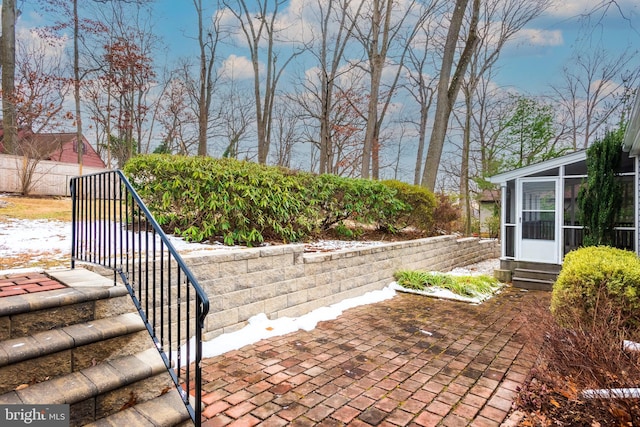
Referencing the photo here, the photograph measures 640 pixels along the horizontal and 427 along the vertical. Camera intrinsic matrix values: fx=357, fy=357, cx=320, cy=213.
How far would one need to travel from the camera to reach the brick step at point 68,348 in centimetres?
189

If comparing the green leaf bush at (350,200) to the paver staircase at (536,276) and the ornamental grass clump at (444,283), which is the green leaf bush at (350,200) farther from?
the paver staircase at (536,276)

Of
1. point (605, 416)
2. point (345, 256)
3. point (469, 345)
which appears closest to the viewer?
point (605, 416)

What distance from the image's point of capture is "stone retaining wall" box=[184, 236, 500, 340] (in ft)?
11.7

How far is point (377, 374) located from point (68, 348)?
220cm

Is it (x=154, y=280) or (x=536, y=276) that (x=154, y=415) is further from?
(x=536, y=276)

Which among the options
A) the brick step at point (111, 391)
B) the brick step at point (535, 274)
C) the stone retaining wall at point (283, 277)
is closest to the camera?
the brick step at point (111, 391)

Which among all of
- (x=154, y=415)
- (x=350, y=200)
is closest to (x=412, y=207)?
(x=350, y=200)

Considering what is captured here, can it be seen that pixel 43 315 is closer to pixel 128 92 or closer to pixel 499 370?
pixel 499 370

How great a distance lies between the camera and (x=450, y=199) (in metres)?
9.85

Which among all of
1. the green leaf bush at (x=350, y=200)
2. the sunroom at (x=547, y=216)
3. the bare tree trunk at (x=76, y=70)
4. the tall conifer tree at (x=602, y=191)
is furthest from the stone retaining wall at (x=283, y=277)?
the bare tree trunk at (x=76, y=70)

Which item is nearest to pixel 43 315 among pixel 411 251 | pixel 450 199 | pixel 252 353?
pixel 252 353

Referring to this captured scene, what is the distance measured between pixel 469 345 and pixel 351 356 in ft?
4.27

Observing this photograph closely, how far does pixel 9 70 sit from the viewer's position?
1122 centimetres


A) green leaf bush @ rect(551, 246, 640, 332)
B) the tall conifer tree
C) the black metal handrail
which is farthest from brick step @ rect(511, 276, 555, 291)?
the black metal handrail
